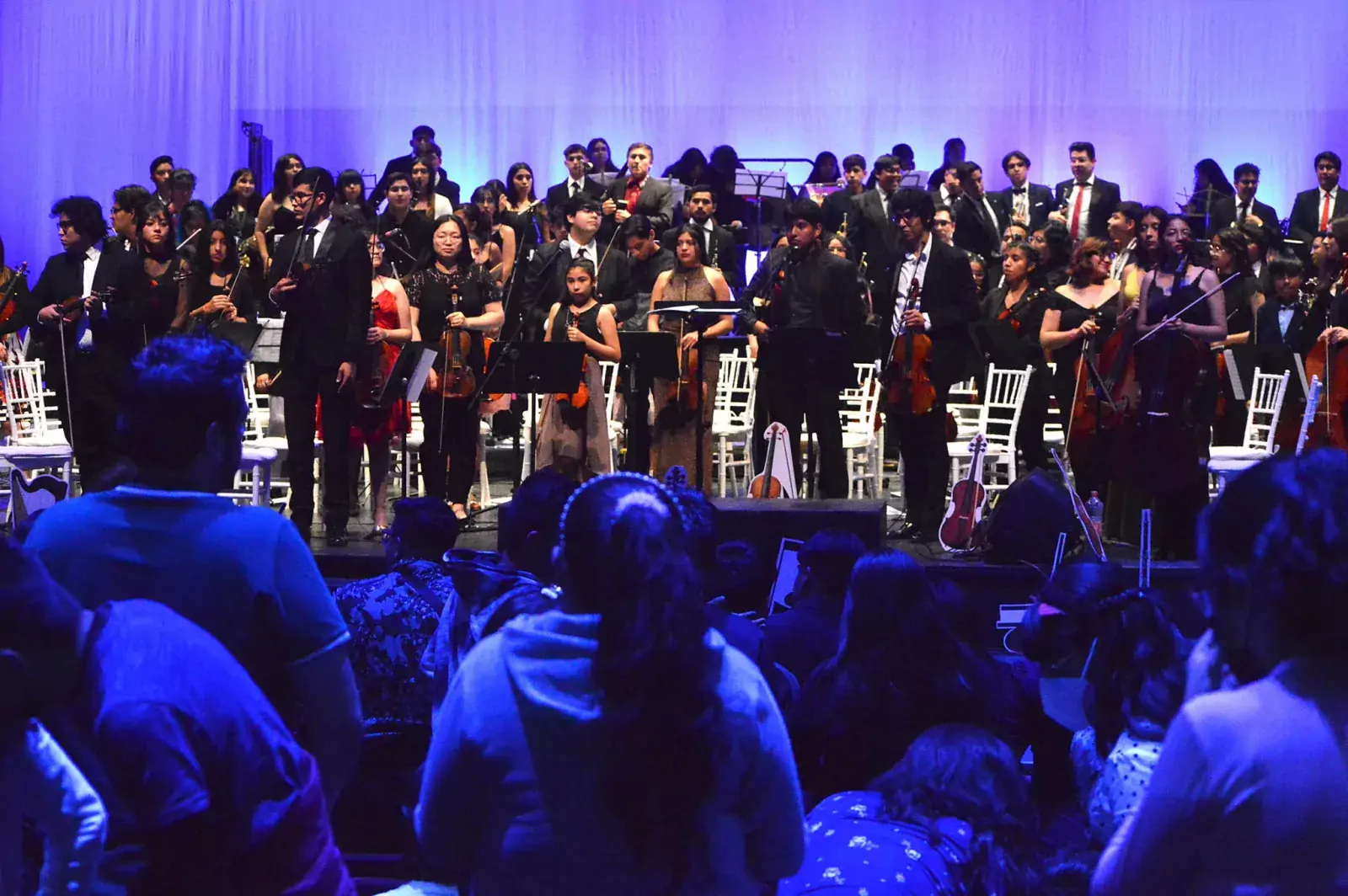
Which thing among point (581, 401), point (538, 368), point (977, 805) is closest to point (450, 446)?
point (581, 401)

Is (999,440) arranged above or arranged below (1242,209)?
below

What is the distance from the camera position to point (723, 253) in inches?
373

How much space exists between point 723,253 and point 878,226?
3.59 feet

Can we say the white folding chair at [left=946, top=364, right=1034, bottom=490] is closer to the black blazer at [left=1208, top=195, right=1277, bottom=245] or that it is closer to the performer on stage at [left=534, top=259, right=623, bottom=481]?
the performer on stage at [left=534, top=259, right=623, bottom=481]

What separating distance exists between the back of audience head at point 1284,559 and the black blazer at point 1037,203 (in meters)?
9.45

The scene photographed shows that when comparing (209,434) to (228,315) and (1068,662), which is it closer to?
(1068,662)

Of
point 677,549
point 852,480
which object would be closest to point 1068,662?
point 677,549

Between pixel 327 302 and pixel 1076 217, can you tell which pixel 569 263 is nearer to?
pixel 327 302

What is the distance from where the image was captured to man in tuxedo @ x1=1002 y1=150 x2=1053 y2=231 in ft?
35.2

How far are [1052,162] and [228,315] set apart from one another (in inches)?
306

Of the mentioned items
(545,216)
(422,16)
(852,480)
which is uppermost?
(422,16)

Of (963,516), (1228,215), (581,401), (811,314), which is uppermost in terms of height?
(1228,215)

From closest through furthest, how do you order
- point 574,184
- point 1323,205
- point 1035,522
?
point 1035,522
point 1323,205
point 574,184

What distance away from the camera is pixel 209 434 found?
2.04 metres
